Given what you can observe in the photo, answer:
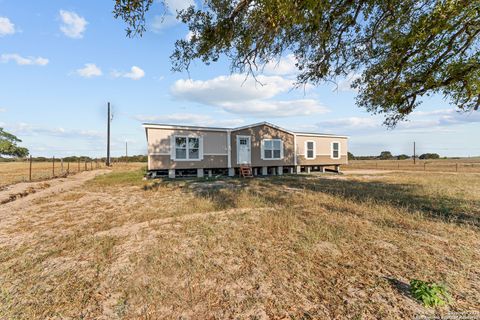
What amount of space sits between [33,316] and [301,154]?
18465 mm

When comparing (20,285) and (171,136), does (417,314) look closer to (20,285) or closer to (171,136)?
(20,285)

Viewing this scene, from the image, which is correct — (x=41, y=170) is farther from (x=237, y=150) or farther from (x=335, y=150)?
(x=335, y=150)

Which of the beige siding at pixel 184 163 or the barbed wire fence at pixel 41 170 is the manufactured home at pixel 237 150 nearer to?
the beige siding at pixel 184 163

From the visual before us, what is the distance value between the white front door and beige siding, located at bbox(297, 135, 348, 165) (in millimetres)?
4782

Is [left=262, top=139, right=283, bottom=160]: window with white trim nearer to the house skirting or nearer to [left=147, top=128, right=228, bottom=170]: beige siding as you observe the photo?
the house skirting

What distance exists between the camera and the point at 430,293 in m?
2.36

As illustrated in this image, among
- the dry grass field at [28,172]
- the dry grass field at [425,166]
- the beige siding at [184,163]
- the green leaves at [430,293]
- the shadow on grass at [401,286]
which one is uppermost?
the beige siding at [184,163]

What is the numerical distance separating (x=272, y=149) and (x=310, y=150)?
3975 mm

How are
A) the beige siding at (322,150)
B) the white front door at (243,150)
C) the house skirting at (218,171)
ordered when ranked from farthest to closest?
the beige siding at (322,150) < the white front door at (243,150) < the house skirting at (218,171)

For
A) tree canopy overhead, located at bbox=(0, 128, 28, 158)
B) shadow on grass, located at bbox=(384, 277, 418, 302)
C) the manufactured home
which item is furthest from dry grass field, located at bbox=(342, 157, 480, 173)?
tree canopy overhead, located at bbox=(0, 128, 28, 158)

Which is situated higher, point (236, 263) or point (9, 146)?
point (9, 146)

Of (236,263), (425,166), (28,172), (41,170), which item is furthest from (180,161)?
(425,166)

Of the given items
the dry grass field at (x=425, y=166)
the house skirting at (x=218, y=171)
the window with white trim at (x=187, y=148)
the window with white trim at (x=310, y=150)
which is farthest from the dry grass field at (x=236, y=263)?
the dry grass field at (x=425, y=166)

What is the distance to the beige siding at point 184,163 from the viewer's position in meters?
13.8
